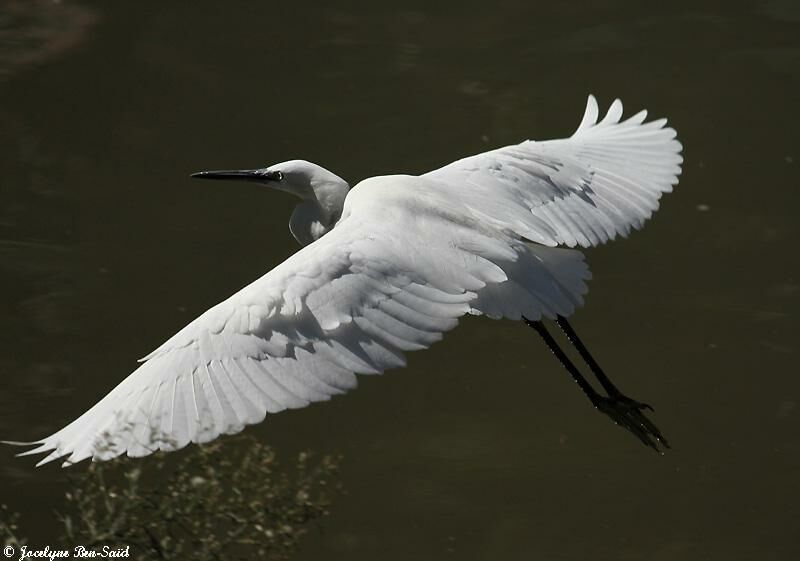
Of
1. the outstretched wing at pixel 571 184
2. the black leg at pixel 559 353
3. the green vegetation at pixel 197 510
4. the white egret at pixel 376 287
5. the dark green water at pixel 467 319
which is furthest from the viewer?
the dark green water at pixel 467 319

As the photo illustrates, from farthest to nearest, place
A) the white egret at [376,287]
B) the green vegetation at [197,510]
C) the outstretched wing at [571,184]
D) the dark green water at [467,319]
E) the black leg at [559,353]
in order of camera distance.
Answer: the dark green water at [467,319], the black leg at [559,353], the outstretched wing at [571,184], the white egret at [376,287], the green vegetation at [197,510]

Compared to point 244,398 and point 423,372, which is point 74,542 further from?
point 423,372

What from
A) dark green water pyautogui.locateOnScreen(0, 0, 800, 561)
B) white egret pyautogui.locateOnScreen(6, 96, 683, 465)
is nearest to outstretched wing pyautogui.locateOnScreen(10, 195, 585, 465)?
white egret pyautogui.locateOnScreen(6, 96, 683, 465)

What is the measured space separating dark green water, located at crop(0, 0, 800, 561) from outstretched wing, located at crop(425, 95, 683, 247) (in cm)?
81

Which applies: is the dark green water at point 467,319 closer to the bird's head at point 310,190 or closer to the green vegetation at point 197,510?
the bird's head at point 310,190

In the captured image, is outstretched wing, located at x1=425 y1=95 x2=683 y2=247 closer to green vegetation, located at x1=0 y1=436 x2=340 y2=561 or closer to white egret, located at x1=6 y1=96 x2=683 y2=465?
white egret, located at x1=6 y1=96 x2=683 y2=465

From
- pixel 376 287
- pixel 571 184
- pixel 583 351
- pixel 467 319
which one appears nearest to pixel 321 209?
pixel 571 184

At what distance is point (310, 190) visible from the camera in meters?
3.77

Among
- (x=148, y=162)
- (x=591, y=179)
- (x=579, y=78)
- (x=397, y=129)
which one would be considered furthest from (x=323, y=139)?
(x=591, y=179)

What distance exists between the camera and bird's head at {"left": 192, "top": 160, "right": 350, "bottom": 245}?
3748mm

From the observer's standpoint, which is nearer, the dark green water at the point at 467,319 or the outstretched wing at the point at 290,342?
the outstretched wing at the point at 290,342

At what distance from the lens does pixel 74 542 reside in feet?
8.49

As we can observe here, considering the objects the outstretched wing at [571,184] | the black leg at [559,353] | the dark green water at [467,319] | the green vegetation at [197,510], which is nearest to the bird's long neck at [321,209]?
the outstretched wing at [571,184]

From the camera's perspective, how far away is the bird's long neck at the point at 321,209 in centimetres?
375
